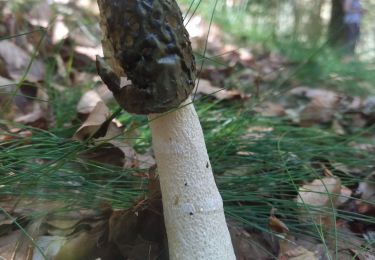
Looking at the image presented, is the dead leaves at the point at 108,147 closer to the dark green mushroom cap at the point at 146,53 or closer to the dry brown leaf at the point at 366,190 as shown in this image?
the dark green mushroom cap at the point at 146,53

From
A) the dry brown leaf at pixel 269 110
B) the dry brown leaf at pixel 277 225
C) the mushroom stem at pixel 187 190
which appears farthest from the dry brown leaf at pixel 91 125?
the dry brown leaf at pixel 269 110

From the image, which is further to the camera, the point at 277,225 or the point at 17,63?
the point at 17,63

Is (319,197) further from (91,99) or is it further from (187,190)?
(91,99)

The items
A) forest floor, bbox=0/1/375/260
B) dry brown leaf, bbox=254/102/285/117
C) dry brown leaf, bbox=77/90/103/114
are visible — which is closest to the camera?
forest floor, bbox=0/1/375/260

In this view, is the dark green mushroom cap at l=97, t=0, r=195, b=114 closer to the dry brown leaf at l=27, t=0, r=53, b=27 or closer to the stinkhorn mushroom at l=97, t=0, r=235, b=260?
the stinkhorn mushroom at l=97, t=0, r=235, b=260

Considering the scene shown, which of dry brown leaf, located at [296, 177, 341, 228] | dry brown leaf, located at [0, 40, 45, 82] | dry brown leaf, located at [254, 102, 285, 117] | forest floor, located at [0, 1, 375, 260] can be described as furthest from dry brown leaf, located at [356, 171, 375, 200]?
dry brown leaf, located at [0, 40, 45, 82]

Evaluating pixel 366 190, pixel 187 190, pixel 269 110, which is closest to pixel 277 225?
pixel 187 190
